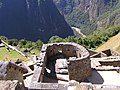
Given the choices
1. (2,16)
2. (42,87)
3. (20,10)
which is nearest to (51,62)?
(42,87)

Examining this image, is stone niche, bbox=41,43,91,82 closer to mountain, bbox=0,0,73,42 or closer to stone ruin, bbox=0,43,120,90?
stone ruin, bbox=0,43,120,90

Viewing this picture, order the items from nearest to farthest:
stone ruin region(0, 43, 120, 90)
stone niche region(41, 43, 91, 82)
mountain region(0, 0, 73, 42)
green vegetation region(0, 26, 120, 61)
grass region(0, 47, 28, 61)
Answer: stone ruin region(0, 43, 120, 90)
stone niche region(41, 43, 91, 82)
grass region(0, 47, 28, 61)
green vegetation region(0, 26, 120, 61)
mountain region(0, 0, 73, 42)

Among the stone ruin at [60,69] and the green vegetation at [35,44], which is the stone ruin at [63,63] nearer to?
the stone ruin at [60,69]

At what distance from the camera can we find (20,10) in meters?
194

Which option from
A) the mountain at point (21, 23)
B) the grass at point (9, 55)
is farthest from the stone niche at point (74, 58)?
the mountain at point (21, 23)

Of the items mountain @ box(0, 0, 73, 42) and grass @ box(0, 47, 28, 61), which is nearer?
grass @ box(0, 47, 28, 61)

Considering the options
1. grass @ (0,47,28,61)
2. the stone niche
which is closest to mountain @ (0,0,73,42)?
grass @ (0,47,28,61)

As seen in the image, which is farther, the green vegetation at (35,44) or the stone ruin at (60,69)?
the green vegetation at (35,44)

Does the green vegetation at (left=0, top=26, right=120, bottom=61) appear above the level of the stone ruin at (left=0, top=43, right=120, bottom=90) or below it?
above

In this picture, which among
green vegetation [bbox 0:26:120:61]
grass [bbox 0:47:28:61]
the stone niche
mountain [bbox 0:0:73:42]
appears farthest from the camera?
mountain [bbox 0:0:73:42]

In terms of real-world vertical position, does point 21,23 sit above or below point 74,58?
above

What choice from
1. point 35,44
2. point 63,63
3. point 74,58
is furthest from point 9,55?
point 35,44

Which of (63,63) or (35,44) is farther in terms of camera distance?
(35,44)

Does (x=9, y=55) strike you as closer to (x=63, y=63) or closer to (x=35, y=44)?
(x=63, y=63)
